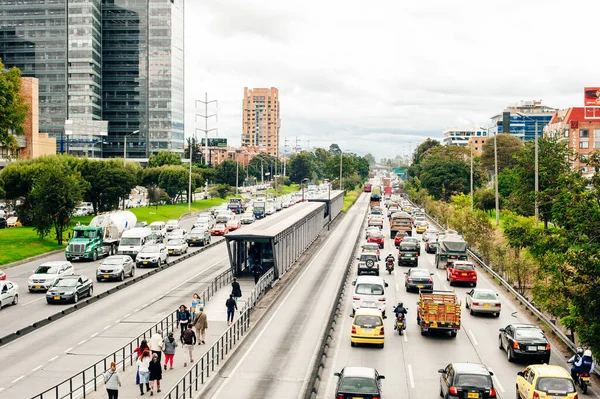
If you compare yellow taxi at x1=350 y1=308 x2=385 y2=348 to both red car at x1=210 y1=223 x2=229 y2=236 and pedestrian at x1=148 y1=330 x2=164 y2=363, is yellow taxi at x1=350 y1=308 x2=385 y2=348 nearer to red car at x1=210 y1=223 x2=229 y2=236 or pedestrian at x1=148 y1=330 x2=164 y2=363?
pedestrian at x1=148 y1=330 x2=164 y2=363

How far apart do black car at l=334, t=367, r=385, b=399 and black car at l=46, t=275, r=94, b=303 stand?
20.9m

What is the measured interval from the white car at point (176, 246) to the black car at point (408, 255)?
18059 millimetres

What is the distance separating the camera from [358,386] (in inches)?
750

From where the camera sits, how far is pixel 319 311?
35.2m

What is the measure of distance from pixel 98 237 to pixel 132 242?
2598 millimetres

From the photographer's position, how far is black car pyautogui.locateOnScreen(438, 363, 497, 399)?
1920cm

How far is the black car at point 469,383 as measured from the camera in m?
19.2

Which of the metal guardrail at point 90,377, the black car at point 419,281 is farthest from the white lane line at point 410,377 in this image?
the black car at point 419,281

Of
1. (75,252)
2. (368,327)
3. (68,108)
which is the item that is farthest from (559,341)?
(68,108)

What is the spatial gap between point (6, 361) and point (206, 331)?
808 cm

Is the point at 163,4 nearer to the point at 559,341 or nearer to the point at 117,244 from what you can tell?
the point at 117,244

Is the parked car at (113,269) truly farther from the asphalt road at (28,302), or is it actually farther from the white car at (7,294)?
the white car at (7,294)

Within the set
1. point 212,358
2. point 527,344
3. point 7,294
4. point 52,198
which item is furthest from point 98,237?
point 527,344

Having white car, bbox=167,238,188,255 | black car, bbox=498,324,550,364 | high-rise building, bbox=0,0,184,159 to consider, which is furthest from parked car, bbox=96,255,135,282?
high-rise building, bbox=0,0,184,159
